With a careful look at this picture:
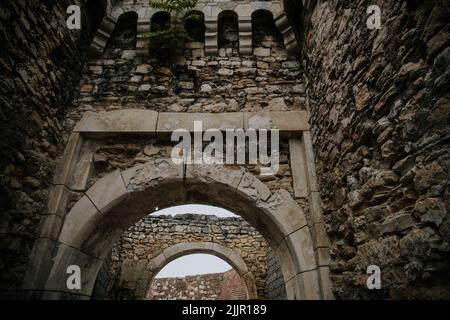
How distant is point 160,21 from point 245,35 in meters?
1.16

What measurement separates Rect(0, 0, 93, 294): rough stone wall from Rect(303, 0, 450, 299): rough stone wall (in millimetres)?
2594

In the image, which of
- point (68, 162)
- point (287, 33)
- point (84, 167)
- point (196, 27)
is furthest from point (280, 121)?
point (68, 162)

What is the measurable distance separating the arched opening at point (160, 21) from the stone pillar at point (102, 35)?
47 cm

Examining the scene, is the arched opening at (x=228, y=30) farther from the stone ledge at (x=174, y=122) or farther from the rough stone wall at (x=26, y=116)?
the rough stone wall at (x=26, y=116)

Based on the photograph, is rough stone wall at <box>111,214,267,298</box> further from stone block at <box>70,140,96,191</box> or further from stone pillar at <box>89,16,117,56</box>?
stone pillar at <box>89,16,117,56</box>

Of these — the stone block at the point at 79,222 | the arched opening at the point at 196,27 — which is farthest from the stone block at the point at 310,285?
the arched opening at the point at 196,27

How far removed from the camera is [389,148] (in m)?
1.56

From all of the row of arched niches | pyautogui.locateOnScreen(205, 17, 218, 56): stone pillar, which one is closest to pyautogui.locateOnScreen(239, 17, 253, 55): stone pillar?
the row of arched niches

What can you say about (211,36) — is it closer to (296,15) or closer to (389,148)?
(296,15)

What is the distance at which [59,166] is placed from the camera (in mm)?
2705

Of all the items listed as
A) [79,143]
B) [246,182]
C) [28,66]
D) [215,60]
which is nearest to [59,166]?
[79,143]

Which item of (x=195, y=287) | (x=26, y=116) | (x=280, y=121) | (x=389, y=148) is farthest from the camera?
(x=195, y=287)

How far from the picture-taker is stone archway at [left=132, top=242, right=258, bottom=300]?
22.8 feet

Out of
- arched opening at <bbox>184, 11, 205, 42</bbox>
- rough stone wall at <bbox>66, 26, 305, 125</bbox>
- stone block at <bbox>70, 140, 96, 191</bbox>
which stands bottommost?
stone block at <bbox>70, 140, 96, 191</bbox>
